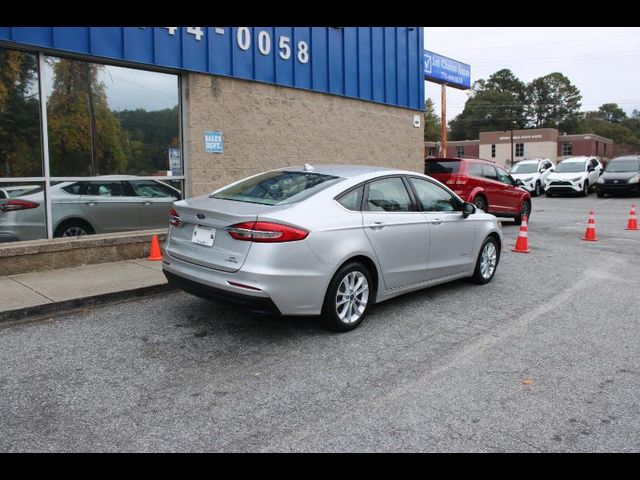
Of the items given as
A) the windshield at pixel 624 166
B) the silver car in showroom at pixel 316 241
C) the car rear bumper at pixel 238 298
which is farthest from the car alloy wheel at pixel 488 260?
the windshield at pixel 624 166

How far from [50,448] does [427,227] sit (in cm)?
418

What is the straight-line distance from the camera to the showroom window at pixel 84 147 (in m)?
7.10

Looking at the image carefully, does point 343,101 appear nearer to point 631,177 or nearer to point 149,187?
point 149,187

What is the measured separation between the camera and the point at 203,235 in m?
4.86

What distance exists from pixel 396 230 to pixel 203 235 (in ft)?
6.40

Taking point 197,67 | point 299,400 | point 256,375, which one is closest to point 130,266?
point 197,67

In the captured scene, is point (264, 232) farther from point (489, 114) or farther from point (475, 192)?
point (489, 114)

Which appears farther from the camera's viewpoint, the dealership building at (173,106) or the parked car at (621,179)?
the parked car at (621,179)

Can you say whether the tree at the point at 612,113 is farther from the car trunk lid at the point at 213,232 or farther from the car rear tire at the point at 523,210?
the car trunk lid at the point at 213,232

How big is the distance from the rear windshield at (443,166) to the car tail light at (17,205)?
28.5ft

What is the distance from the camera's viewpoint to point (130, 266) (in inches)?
299

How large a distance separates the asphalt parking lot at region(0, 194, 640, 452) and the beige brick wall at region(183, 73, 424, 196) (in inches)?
139

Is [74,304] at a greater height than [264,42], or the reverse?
[264,42]

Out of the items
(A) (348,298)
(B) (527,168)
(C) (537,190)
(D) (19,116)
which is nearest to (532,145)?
(B) (527,168)
